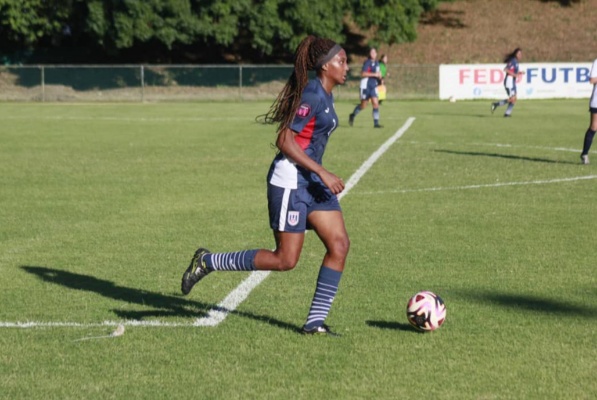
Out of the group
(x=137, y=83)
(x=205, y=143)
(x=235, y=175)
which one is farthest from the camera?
(x=137, y=83)

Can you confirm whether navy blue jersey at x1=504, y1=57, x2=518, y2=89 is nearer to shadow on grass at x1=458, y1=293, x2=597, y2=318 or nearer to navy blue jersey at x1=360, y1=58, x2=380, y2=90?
navy blue jersey at x1=360, y1=58, x2=380, y2=90

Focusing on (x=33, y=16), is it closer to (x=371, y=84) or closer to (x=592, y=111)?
(x=371, y=84)

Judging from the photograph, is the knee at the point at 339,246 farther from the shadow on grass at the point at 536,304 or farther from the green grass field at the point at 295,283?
the shadow on grass at the point at 536,304

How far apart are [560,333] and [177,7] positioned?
146ft

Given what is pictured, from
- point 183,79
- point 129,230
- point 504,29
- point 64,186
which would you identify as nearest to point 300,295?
point 129,230

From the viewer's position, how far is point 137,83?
161 feet

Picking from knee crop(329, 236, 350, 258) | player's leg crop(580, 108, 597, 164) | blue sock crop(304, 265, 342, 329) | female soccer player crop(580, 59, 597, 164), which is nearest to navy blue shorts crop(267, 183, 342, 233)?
knee crop(329, 236, 350, 258)

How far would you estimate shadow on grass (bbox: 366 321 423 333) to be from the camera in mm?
6980

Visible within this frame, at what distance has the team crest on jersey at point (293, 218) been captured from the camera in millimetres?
6613

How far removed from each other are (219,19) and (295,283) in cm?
4353

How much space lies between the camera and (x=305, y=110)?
21.4 feet

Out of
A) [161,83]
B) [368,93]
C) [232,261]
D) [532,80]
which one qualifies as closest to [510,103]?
[368,93]

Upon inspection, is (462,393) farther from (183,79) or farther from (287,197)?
(183,79)

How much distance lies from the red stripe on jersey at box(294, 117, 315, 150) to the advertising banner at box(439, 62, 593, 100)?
132 ft
